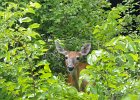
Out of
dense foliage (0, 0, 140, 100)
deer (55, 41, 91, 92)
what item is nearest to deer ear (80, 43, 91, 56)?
deer (55, 41, 91, 92)

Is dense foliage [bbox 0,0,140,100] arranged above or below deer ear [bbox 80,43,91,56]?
above

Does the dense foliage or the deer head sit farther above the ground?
the dense foliage

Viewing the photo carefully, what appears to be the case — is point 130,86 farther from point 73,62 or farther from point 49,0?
point 49,0

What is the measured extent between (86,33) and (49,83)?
5967mm

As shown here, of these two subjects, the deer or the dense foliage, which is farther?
the deer

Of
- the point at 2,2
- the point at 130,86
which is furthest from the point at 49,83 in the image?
the point at 2,2

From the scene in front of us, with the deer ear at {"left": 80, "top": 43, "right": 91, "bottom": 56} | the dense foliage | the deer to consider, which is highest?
the dense foliage

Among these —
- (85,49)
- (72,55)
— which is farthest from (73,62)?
(85,49)

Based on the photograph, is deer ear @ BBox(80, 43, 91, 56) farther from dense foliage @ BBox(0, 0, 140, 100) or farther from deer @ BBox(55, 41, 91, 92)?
dense foliage @ BBox(0, 0, 140, 100)

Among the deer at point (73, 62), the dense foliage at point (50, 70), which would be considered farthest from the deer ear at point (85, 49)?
the dense foliage at point (50, 70)

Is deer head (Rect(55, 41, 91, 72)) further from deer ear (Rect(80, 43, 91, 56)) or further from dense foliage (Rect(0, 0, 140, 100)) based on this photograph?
dense foliage (Rect(0, 0, 140, 100))

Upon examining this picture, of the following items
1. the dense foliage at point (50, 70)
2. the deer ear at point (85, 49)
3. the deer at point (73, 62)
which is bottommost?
the deer at point (73, 62)

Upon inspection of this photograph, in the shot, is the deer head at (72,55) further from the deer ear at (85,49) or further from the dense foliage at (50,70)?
the dense foliage at (50,70)

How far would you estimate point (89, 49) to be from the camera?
31.4 feet
